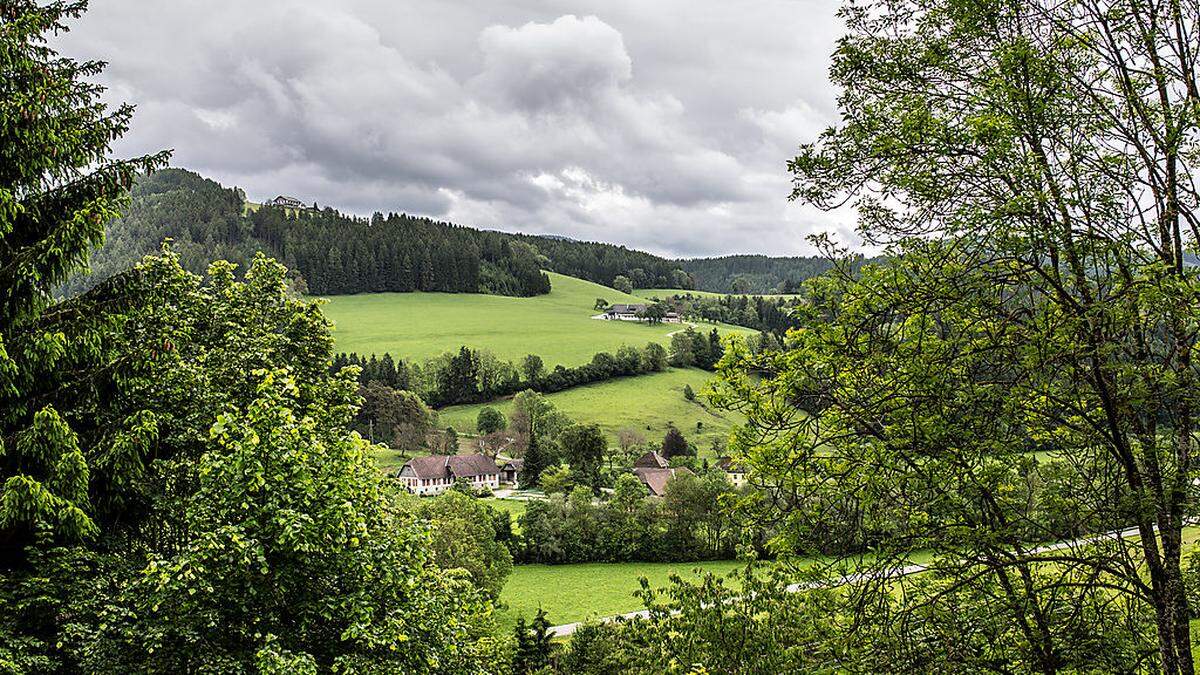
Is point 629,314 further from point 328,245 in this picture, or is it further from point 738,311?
point 328,245

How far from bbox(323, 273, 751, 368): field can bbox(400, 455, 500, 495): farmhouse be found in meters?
24.5

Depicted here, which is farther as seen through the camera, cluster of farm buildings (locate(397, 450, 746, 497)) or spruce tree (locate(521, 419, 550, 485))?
cluster of farm buildings (locate(397, 450, 746, 497))


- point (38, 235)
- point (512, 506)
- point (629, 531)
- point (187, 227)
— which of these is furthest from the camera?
point (187, 227)

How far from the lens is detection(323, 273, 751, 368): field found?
100875 mm

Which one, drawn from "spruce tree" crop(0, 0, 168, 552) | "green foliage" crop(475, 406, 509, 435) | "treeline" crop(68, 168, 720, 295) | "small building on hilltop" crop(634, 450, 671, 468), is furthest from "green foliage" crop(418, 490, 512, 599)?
"treeline" crop(68, 168, 720, 295)

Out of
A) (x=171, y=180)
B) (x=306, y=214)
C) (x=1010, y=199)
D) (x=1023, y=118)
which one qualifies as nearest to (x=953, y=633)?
(x=1010, y=199)

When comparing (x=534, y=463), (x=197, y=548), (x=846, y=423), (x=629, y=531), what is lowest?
(x=629, y=531)

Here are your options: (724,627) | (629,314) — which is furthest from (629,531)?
(629,314)

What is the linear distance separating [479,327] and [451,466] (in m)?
42.4

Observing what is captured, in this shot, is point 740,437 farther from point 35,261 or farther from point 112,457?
point 35,261

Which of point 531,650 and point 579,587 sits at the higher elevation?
point 531,650

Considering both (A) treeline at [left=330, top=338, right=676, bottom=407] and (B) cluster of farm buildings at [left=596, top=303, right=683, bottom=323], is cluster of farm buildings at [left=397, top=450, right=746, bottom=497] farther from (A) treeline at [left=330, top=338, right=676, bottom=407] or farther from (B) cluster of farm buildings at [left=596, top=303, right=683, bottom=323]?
(B) cluster of farm buildings at [left=596, top=303, right=683, bottom=323]

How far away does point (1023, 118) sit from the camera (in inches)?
212

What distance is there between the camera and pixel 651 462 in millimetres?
71938
